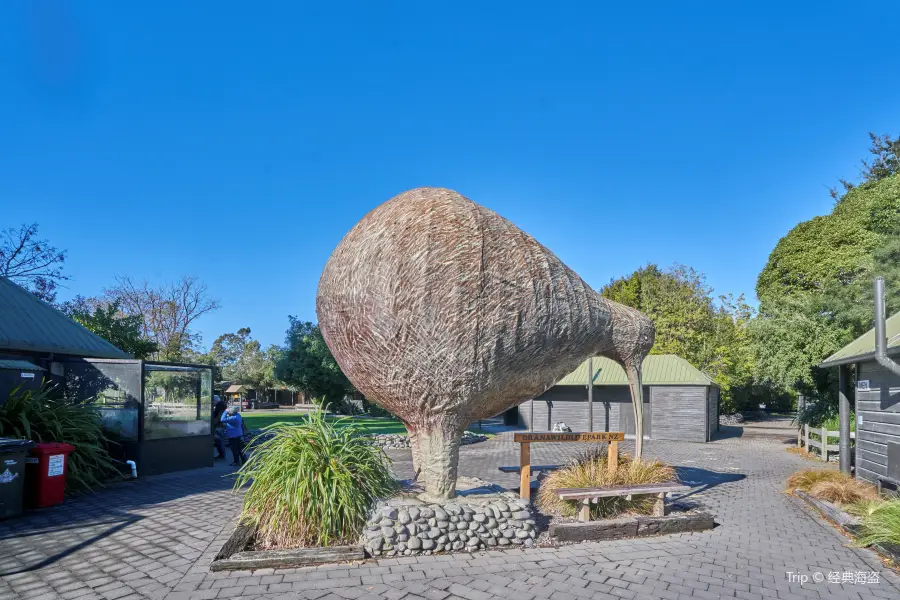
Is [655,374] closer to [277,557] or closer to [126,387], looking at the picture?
[126,387]

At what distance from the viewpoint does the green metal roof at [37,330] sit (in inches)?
417

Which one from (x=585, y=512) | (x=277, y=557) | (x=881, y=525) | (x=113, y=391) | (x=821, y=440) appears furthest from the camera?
(x=821, y=440)

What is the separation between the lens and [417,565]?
18.5ft

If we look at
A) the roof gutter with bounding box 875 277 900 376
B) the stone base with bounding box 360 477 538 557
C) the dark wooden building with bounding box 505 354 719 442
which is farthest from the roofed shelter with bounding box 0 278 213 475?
the dark wooden building with bounding box 505 354 719 442

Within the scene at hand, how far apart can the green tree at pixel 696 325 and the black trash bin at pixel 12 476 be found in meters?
29.9

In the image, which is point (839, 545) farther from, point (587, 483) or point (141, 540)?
point (141, 540)

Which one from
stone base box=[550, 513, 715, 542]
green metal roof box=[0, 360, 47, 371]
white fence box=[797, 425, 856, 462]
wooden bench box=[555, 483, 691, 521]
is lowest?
white fence box=[797, 425, 856, 462]

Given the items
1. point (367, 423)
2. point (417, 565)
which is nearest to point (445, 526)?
point (417, 565)

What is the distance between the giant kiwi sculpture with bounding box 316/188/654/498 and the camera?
5891 mm

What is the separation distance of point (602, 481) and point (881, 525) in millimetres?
3267

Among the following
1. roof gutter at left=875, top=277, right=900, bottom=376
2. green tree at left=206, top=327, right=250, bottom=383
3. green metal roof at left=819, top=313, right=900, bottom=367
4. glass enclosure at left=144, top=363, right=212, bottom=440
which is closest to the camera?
roof gutter at left=875, top=277, right=900, bottom=376

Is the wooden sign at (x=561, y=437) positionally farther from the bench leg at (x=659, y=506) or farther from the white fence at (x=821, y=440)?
the white fence at (x=821, y=440)

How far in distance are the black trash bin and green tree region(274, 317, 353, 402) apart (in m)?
21.3

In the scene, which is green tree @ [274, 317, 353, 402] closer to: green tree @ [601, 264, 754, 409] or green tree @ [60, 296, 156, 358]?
green tree @ [60, 296, 156, 358]
